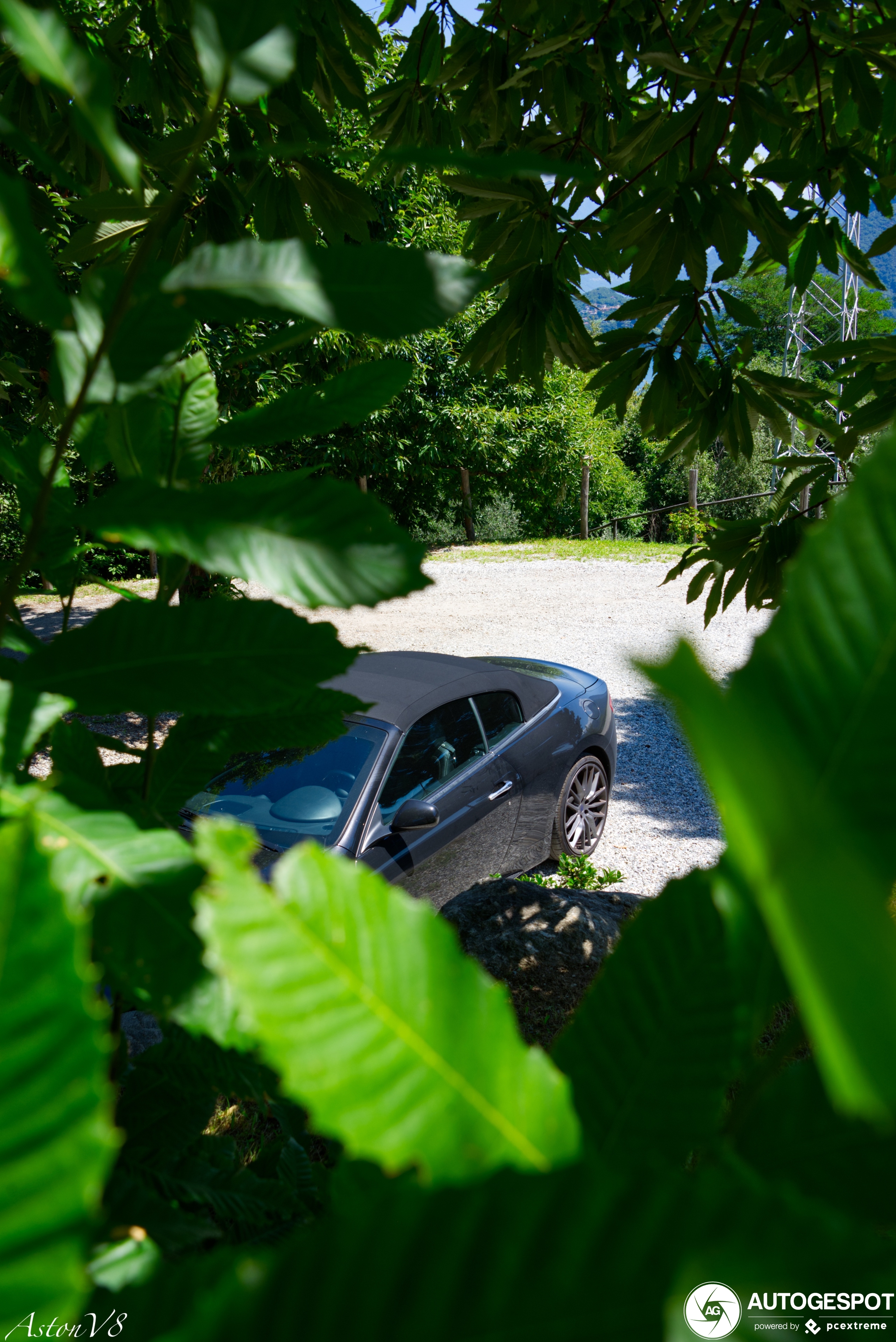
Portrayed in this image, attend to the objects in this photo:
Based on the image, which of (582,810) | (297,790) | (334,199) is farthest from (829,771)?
(582,810)

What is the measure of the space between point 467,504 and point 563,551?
→ 12.1 feet

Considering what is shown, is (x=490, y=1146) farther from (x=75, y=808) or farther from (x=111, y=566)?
(x=111, y=566)

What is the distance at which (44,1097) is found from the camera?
0.29 meters

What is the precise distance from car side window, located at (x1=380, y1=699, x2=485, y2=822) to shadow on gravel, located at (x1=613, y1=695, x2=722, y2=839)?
211 centimetres

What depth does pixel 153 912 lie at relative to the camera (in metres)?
0.48

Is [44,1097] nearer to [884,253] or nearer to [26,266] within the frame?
[26,266]

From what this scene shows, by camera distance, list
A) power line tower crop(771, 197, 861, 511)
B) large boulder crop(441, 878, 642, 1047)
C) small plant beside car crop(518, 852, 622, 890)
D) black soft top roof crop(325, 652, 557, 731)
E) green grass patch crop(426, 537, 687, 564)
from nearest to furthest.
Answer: power line tower crop(771, 197, 861, 511)
large boulder crop(441, 878, 642, 1047)
black soft top roof crop(325, 652, 557, 731)
small plant beside car crop(518, 852, 622, 890)
green grass patch crop(426, 537, 687, 564)

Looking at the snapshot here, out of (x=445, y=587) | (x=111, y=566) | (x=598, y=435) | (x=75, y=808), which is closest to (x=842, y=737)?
(x=75, y=808)

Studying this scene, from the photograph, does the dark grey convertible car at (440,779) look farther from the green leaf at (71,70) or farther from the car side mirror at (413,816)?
the green leaf at (71,70)

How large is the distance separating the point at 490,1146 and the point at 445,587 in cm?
1760

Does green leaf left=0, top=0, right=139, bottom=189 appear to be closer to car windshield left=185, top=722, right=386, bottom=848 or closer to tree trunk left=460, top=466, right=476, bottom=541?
car windshield left=185, top=722, right=386, bottom=848

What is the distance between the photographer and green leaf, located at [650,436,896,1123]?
0.67 feet

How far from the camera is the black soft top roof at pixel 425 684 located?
Answer: 15.4ft

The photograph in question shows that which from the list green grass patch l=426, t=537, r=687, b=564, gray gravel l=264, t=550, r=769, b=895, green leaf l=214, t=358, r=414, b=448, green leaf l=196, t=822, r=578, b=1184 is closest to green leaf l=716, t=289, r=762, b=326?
gray gravel l=264, t=550, r=769, b=895
